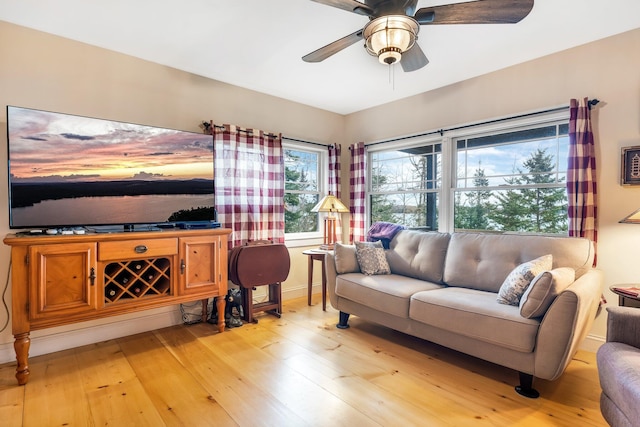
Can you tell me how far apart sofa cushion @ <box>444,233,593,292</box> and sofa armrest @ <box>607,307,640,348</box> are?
2.16 feet

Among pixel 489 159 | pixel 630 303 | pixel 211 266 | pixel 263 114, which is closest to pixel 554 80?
pixel 489 159

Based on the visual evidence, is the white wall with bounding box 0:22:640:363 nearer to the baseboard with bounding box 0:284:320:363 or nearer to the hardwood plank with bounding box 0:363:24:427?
the baseboard with bounding box 0:284:320:363

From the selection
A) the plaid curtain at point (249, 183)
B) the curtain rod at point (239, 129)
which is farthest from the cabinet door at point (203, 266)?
the curtain rod at point (239, 129)

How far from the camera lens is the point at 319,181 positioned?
4.41 m

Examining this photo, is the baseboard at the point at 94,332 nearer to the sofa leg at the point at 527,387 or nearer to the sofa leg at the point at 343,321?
the sofa leg at the point at 343,321

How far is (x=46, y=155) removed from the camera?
2.32 m

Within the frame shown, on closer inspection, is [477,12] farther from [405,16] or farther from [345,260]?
[345,260]

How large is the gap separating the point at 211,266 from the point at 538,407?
2.47 metres

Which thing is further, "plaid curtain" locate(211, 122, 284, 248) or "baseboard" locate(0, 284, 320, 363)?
"plaid curtain" locate(211, 122, 284, 248)

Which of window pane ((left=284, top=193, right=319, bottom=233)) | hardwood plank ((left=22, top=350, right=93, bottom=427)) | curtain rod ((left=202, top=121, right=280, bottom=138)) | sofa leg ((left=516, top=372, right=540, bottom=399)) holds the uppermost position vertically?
curtain rod ((left=202, top=121, right=280, bottom=138))

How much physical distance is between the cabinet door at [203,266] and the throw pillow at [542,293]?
2.28 m

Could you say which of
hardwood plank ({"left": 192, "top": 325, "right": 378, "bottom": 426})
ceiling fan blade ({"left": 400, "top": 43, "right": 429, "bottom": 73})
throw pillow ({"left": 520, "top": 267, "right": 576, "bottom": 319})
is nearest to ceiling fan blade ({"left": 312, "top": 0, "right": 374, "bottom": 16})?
ceiling fan blade ({"left": 400, "top": 43, "right": 429, "bottom": 73})

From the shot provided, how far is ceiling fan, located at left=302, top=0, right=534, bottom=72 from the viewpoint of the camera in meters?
1.59

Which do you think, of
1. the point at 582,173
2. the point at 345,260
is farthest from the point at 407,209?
the point at 582,173
